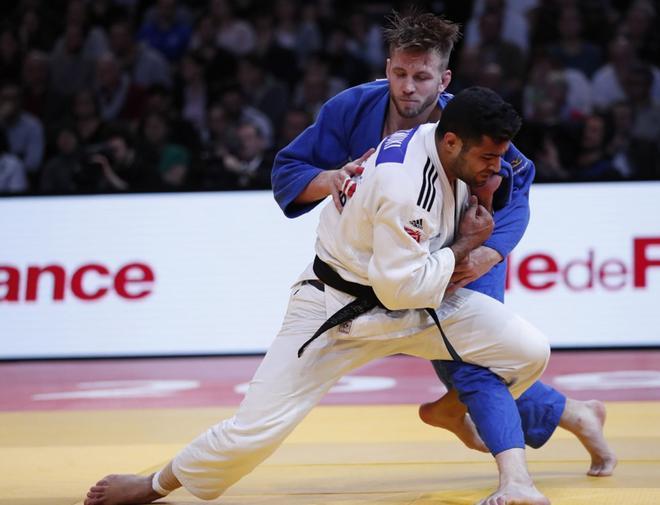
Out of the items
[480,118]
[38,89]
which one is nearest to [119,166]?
[38,89]

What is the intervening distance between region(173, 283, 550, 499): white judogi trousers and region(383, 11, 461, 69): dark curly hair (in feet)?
2.78

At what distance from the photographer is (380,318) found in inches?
138

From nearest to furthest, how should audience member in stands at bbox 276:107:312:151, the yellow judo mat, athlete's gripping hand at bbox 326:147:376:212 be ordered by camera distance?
athlete's gripping hand at bbox 326:147:376:212 → the yellow judo mat → audience member in stands at bbox 276:107:312:151

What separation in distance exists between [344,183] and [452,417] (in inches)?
40.2

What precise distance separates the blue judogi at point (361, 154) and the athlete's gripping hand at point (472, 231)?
0.18 m

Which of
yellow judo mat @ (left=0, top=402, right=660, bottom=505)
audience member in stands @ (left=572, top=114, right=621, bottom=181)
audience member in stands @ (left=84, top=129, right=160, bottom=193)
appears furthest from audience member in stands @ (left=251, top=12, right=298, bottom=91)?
yellow judo mat @ (left=0, top=402, right=660, bottom=505)

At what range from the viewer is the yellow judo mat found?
12.6 ft

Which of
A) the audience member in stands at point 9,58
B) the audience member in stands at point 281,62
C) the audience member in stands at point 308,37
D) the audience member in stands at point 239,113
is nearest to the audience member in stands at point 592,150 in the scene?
the audience member in stands at point 239,113

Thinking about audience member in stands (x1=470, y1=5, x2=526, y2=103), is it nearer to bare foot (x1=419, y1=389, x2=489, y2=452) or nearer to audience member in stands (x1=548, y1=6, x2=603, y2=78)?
audience member in stands (x1=548, y1=6, x2=603, y2=78)

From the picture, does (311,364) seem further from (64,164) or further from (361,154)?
(64,164)

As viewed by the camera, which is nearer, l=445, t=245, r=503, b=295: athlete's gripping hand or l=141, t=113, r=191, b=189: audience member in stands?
l=445, t=245, r=503, b=295: athlete's gripping hand

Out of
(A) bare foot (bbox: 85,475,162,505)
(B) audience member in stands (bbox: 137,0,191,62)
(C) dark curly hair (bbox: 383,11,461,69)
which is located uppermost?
(C) dark curly hair (bbox: 383,11,461,69)

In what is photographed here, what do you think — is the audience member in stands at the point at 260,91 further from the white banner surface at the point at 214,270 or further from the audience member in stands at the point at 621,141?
the audience member in stands at the point at 621,141

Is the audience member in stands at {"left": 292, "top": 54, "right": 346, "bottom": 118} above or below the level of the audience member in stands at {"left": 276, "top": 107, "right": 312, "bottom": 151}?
above
